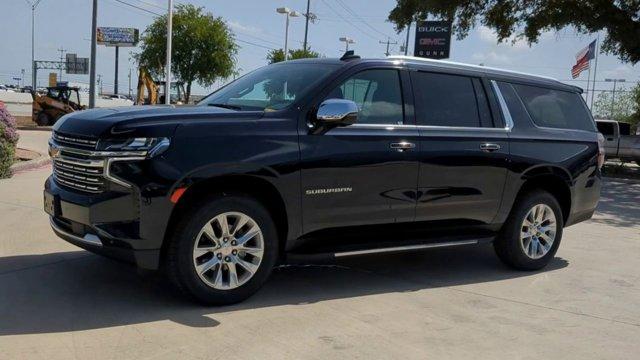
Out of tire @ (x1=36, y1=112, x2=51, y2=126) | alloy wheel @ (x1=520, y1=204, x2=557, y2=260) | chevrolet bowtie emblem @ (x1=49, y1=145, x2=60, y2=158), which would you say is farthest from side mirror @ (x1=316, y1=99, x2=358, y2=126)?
tire @ (x1=36, y1=112, x2=51, y2=126)

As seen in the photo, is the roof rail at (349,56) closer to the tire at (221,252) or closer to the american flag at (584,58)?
the tire at (221,252)

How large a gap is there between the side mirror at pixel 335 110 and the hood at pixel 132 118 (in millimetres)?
459

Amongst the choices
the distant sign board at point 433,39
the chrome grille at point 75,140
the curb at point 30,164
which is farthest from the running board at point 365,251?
the distant sign board at point 433,39

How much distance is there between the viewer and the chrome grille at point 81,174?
14.4ft

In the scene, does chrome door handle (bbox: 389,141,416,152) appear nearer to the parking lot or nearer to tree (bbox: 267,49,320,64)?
the parking lot

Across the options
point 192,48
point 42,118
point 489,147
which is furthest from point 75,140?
point 192,48

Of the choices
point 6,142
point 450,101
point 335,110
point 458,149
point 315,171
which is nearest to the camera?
point 335,110

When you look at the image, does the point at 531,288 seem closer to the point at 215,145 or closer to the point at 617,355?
the point at 617,355

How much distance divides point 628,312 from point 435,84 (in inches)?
99.9

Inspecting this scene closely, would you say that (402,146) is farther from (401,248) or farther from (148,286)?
(148,286)

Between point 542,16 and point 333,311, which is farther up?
point 542,16

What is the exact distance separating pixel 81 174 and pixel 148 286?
1176mm

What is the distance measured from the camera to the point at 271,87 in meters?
5.54

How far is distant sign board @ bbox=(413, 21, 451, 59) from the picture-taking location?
2148 cm
